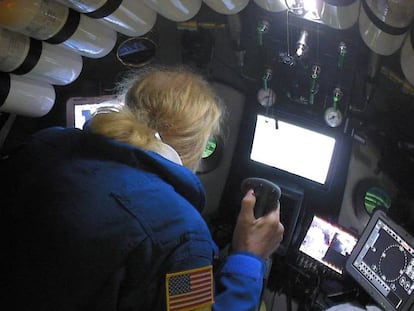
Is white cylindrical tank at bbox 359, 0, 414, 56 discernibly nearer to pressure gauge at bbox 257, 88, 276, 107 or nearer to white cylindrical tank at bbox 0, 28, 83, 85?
pressure gauge at bbox 257, 88, 276, 107

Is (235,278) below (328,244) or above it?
above

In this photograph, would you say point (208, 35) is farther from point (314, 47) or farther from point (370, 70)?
point (370, 70)

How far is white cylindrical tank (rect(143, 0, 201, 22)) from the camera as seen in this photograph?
5.69 feet

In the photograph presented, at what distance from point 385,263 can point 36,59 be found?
4.80 feet

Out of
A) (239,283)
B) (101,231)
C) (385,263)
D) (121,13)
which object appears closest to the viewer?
(101,231)

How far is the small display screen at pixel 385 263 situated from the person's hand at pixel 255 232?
0.64 meters

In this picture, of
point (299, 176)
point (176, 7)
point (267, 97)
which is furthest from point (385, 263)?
point (176, 7)

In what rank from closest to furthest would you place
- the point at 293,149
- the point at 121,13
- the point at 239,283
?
1. the point at 239,283
2. the point at 121,13
3. the point at 293,149

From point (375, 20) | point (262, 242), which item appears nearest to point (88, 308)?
point (262, 242)

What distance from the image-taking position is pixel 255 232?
51.7 inches

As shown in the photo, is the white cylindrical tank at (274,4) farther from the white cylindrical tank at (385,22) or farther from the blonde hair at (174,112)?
the blonde hair at (174,112)

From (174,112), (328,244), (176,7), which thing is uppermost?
(176,7)

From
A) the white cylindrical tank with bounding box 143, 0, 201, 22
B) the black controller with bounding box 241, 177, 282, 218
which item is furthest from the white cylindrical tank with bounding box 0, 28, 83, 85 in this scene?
the black controller with bounding box 241, 177, 282, 218

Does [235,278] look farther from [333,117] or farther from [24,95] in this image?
[333,117]
